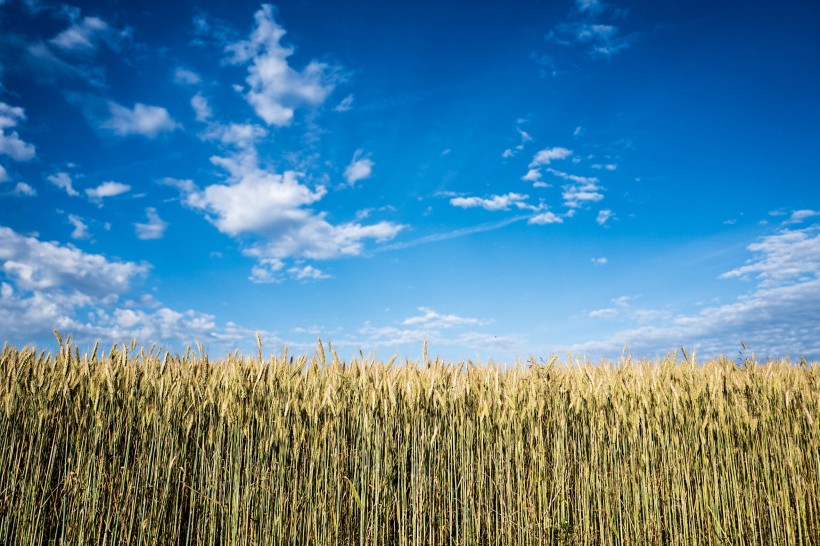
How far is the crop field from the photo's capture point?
352 centimetres

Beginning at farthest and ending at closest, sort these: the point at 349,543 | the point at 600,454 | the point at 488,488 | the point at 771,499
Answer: the point at 771,499 < the point at 600,454 < the point at 488,488 < the point at 349,543

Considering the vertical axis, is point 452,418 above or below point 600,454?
above

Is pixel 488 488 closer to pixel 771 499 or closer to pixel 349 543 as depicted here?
pixel 349 543

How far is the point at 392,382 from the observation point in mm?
3801

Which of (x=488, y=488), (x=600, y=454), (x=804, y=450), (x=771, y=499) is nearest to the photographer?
(x=488, y=488)

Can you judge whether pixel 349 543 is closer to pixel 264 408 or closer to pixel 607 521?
pixel 264 408

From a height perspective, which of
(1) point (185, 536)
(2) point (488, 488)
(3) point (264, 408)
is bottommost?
(1) point (185, 536)

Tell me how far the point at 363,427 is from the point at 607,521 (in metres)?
1.92

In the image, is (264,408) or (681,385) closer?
(264,408)

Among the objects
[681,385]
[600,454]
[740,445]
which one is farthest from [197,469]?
[740,445]

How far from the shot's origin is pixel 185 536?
3.64 m

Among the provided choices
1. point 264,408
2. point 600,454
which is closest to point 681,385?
point 600,454

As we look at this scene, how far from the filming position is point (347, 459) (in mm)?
3598

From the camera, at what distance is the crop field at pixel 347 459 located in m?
3.52
